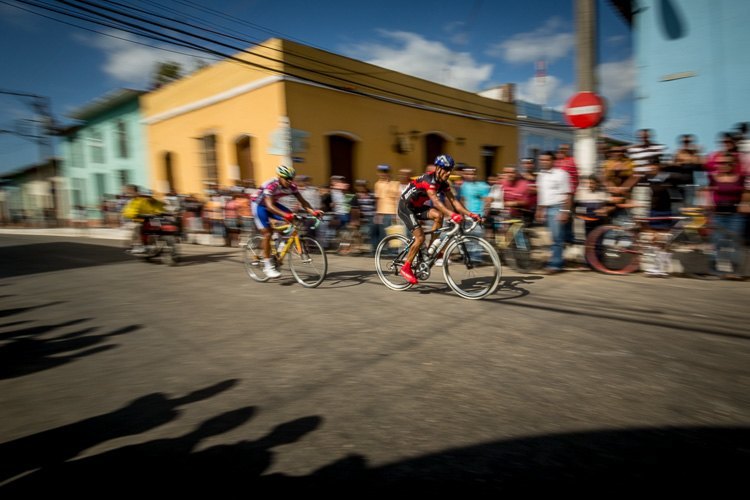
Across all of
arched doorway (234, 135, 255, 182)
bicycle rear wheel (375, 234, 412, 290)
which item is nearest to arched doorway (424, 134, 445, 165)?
arched doorway (234, 135, 255, 182)

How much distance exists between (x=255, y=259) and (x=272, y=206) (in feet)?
3.77

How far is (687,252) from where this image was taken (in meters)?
6.29

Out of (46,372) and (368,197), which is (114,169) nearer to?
(368,197)

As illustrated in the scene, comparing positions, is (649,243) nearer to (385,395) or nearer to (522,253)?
(522,253)

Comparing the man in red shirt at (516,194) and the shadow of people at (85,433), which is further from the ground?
the man in red shirt at (516,194)

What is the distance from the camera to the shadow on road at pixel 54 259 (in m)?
9.76

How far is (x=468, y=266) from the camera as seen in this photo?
570cm

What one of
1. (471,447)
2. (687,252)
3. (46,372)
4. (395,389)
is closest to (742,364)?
(471,447)

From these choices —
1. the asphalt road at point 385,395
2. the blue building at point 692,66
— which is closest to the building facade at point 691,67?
the blue building at point 692,66

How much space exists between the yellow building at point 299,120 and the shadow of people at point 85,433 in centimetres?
1168

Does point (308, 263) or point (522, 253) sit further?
point (522, 253)

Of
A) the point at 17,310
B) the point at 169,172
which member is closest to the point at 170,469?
the point at 17,310

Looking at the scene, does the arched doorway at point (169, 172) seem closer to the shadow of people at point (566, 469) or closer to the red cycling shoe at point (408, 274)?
the red cycling shoe at point (408, 274)

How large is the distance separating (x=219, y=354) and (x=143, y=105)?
21.5 metres
